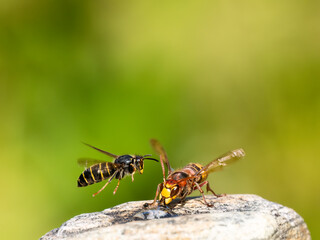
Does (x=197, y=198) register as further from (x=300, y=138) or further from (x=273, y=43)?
(x=273, y=43)

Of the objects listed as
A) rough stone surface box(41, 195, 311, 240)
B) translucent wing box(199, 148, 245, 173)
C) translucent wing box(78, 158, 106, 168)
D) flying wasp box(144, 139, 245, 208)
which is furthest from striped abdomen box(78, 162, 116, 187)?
translucent wing box(199, 148, 245, 173)

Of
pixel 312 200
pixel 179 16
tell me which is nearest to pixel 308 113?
pixel 312 200

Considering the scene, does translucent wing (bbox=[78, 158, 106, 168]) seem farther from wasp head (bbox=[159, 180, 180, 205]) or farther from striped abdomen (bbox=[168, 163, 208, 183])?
wasp head (bbox=[159, 180, 180, 205])

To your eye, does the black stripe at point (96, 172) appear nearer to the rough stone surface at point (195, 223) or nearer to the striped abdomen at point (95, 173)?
the striped abdomen at point (95, 173)

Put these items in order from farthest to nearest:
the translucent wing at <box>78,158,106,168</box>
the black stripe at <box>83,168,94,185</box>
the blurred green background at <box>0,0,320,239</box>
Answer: the blurred green background at <box>0,0,320,239</box>
the translucent wing at <box>78,158,106,168</box>
the black stripe at <box>83,168,94,185</box>

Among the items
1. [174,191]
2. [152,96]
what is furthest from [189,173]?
[152,96]

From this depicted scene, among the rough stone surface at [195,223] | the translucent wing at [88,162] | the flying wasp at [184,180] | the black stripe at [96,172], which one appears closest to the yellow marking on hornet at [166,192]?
the flying wasp at [184,180]
